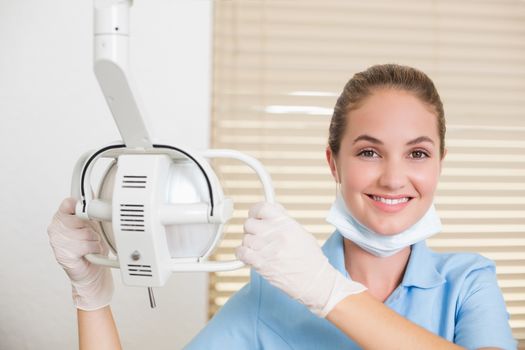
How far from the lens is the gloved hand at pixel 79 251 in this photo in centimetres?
121

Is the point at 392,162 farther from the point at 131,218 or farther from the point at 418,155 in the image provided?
the point at 131,218

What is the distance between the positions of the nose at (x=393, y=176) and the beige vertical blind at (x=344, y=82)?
1307mm

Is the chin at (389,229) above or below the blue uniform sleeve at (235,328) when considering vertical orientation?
above

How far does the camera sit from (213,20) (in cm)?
245

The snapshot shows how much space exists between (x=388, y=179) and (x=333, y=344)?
370 millimetres

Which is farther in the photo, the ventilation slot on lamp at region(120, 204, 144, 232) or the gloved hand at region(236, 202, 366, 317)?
the gloved hand at region(236, 202, 366, 317)

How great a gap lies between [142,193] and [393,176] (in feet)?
1.82

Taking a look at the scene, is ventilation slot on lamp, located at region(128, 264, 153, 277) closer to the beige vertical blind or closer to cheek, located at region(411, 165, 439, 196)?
cheek, located at region(411, 165, 439, 196)

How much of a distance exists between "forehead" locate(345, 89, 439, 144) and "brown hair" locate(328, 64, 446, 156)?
0.6 inches

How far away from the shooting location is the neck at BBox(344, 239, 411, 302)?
1309mm

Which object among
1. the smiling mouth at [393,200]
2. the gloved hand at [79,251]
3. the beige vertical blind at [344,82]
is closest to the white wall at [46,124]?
the beige vertical blind at [344,82]

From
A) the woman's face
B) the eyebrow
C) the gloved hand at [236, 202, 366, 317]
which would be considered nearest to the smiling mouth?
the woman's face

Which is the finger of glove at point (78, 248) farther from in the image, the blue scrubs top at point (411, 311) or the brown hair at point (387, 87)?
the brown hair at point (387, 87)

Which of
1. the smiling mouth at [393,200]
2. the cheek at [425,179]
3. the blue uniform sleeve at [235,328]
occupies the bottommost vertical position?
the blue uniform sleeve at [235,328]
